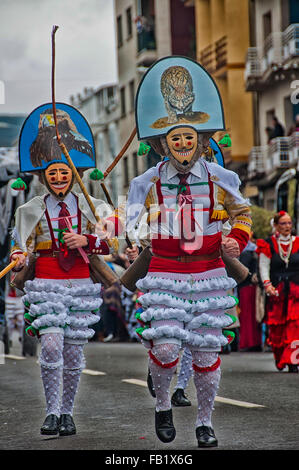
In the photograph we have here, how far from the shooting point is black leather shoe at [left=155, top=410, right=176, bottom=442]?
734 cm

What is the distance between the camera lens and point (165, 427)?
7387 mm

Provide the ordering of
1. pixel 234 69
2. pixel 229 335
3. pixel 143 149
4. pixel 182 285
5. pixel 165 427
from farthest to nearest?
pixel 234 69, pixel 143 149, pixel 229 335, pixel 182 285, pixel 165 427

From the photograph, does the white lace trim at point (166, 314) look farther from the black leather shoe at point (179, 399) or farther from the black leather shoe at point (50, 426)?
the black leather shoe at point (179, 399)

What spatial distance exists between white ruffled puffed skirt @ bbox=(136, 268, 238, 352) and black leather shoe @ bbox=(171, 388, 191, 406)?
8.38 ft

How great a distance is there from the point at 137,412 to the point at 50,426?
1482 millimetres

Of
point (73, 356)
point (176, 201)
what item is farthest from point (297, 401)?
point (176, 201)

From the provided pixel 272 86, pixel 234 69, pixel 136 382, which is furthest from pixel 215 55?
pixel 136 382

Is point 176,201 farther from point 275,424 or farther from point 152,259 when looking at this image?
point 275,424

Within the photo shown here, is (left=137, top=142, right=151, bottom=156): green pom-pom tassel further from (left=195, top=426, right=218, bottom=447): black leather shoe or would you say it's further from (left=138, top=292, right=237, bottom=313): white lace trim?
(left=195, top=426, right=218, bottom=447): black leather shoe

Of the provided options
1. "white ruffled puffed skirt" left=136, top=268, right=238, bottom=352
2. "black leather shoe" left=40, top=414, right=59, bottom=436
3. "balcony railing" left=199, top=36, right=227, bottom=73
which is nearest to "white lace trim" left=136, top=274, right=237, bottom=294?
"white ruffled puffed skirt" left=136, top=268, right=238, bottom=352

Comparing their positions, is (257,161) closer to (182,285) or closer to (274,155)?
(274,155)

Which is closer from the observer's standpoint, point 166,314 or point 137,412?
point 166,314

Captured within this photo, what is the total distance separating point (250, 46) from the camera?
44.2 metres

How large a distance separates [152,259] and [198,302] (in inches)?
16.4
